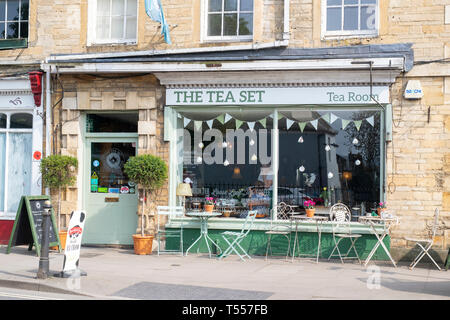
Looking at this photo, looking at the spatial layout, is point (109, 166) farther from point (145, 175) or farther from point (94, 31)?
point (94, 31)

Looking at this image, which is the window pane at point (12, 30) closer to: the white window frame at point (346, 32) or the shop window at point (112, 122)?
the shop window at point (112, 122)

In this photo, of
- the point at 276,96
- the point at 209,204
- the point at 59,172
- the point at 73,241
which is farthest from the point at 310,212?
the point at 59,172

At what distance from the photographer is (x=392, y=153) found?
11.8m

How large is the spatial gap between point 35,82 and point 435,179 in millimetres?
8448

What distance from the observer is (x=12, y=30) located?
45.6 ft

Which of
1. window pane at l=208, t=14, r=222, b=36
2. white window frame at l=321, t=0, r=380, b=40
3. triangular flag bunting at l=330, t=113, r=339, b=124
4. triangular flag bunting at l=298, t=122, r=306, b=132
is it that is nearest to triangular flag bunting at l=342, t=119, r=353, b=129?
Answer: triangular flag bunting at l=330, t=113, r=339, b=124

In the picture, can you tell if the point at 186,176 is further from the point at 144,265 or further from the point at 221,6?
the point at 221,6

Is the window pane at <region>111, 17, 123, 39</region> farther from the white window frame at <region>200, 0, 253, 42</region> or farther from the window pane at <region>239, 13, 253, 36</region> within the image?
the window pane at <region>239, 13, 253, 36</region>

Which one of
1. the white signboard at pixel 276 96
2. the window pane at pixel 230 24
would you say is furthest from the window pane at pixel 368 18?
the window pane at pixel 230 24

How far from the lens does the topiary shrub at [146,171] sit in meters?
12.2

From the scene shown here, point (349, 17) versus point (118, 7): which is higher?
point (118, 7)

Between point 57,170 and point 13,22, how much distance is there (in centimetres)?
380

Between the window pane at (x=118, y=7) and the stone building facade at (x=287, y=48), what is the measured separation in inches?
21.4

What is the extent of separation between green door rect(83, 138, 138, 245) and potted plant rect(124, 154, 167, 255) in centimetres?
62
